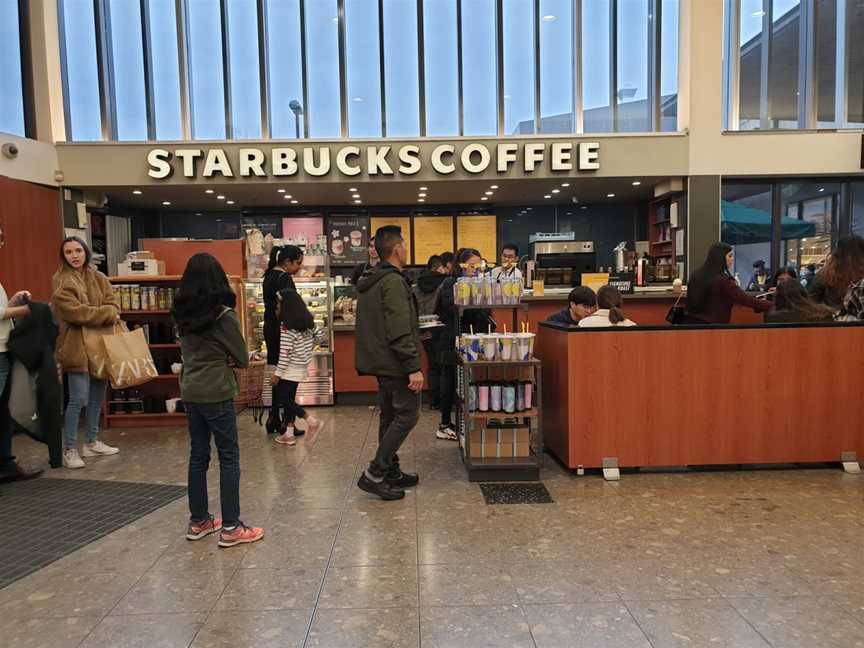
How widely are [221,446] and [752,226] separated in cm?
880

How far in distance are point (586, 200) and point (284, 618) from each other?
9.51 metres

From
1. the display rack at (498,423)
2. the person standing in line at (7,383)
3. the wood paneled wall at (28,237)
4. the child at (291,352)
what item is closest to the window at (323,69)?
the wood paneled wall at (28,237)

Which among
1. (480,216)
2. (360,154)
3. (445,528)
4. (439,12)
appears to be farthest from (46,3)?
(445,528)

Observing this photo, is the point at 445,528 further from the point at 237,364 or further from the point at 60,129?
the point at 60,129

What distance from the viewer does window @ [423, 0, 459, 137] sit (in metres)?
9.41

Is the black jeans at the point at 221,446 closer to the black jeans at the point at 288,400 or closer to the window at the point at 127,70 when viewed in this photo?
the black jeans at the point at 288,400

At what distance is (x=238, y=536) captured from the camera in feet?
9.50

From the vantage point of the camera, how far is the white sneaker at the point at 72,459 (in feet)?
14.0

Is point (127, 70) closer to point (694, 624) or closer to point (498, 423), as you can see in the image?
point (498, 423)

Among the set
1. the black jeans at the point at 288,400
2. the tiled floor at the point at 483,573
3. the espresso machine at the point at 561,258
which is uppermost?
the espresso machine at the point at 561,258

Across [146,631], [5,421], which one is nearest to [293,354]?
[5,421]

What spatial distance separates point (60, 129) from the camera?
7.80m

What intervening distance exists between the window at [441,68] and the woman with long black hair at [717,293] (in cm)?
599

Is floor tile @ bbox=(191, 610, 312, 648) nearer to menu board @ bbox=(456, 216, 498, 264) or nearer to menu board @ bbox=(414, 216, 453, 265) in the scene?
menu board @ bbox=(414, 216, 453, 265)
